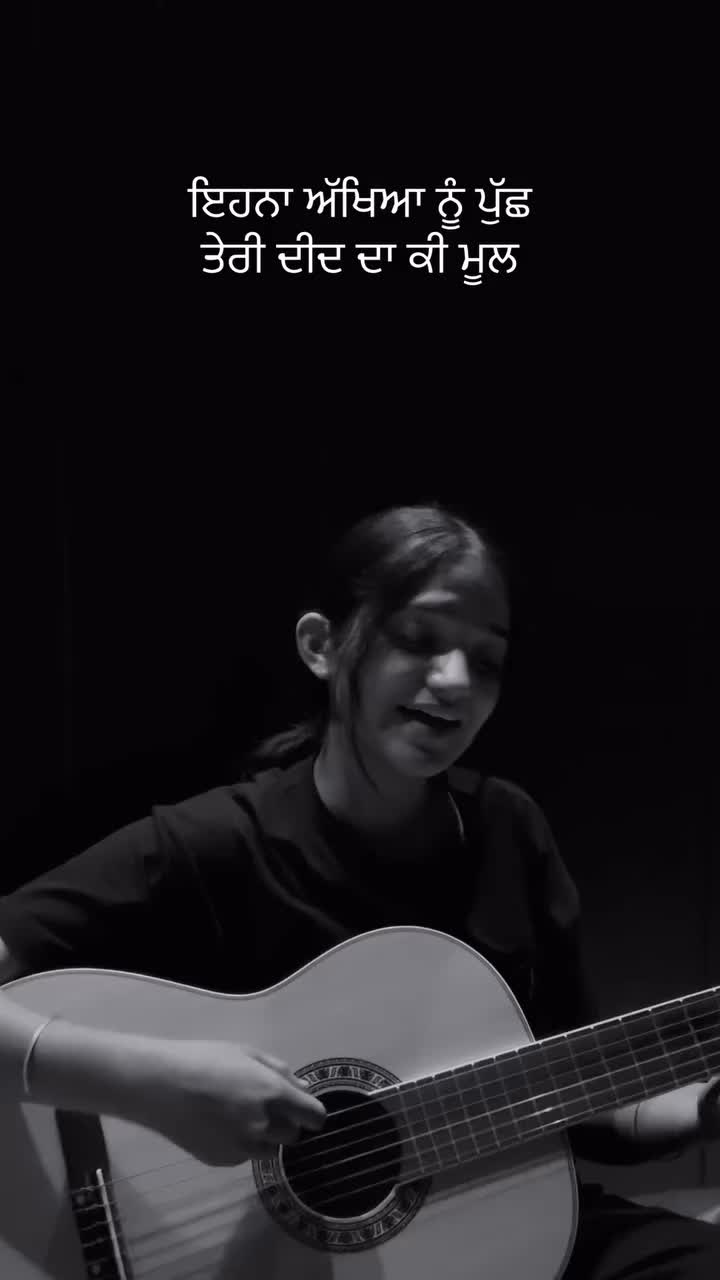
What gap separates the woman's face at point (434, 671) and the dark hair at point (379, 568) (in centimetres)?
1

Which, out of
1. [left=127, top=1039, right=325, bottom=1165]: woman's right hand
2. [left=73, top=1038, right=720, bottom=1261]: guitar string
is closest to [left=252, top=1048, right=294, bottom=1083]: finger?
[left=127, top=1039, right=325, bottom=1165]: woman's right hand

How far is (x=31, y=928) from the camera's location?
1.08 m

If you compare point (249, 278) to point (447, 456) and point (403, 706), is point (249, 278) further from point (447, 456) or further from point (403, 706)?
point (403, 706)

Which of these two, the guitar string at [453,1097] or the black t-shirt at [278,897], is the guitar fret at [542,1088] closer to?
the guitar string at [453,1097]

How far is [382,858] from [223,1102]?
0.32 metres

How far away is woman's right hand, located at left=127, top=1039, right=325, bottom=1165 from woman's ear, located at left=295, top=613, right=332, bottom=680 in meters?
0.41

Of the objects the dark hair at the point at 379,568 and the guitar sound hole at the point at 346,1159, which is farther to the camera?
the dark hair at the point at 379,568

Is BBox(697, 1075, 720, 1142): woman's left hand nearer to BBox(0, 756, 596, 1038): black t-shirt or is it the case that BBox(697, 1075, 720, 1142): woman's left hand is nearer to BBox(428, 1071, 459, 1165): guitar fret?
BBox(0, 756, 596, 1038): black t-shirt

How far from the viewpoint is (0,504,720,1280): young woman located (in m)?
1.12

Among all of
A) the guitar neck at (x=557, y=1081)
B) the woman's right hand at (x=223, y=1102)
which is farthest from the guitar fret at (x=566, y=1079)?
the woman's right hand at (x=223, y=1102)

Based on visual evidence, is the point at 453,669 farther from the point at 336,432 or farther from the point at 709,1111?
the point at 709,1111

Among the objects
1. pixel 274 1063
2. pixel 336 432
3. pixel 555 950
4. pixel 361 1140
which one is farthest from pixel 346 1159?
pixel 336 432

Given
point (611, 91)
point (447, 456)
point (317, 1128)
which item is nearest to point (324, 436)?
point (447, 456)

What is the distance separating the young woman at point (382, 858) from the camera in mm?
1123
